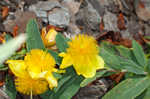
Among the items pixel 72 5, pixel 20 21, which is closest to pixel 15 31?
pixel 20 21

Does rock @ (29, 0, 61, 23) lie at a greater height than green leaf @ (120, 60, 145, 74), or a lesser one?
greater

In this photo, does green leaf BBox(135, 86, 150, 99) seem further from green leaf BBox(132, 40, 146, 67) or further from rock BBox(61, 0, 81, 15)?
rock BBox(61, 0, 81, 15)

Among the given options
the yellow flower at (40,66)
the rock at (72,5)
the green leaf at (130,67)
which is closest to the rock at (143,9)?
the rock at (72,5)

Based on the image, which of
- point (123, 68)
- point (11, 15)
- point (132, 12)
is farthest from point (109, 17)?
point (11, 15)

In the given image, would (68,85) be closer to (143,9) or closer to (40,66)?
(40,66)

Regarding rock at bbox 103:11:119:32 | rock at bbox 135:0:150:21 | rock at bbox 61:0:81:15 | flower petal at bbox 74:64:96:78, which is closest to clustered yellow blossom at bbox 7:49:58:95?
flower petal at bbox 74:64:96:78
